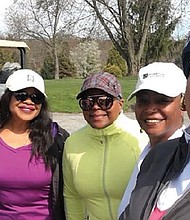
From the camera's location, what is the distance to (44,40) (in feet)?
143

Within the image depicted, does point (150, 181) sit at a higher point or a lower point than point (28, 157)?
higher

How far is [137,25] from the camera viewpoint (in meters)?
36.8

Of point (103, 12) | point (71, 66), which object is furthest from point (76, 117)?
point (71, 66)

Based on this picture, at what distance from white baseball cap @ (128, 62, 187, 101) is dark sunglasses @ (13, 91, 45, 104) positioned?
1032mm

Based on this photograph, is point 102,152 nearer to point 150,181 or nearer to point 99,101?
point 99,101

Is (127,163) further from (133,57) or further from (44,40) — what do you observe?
(44,40)

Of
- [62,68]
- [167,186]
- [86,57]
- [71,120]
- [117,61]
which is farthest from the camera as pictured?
[86,57]

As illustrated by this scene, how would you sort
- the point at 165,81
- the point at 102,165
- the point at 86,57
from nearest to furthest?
the point at 165,81
the point at 102,165
the point at 86,57

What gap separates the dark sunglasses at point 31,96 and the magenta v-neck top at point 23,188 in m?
0.35

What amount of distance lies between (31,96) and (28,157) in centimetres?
39

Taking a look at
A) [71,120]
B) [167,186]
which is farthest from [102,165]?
[71,120]

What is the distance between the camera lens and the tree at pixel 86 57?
40.1m

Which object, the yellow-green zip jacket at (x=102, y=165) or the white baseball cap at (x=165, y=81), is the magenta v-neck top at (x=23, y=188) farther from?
the white baseball cap at (x=165, y=81)

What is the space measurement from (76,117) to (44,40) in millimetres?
30861
